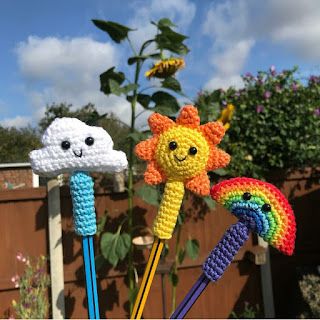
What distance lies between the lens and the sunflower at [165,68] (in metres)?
2.26

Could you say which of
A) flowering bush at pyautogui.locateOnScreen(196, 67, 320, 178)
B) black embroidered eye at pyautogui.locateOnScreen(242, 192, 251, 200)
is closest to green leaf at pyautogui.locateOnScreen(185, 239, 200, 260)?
flowering bush at pyautogui.locateOnScreen(196, 67, 320, 178)

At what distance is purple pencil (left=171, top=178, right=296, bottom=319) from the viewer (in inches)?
39.9

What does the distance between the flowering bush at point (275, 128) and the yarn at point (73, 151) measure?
1992mm

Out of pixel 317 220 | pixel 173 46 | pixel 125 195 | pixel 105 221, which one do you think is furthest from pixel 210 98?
pixel 317 220

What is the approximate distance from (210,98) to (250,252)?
1157 mm

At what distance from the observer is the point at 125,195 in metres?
2.82

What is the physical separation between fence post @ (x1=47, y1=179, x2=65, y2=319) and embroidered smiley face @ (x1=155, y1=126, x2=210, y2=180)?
1770 millimetres

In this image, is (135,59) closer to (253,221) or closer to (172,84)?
(172,84)

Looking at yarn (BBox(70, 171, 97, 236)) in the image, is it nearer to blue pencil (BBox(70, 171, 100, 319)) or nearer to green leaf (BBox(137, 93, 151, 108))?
blue pencil (BBox(70, 171, 100, 319))

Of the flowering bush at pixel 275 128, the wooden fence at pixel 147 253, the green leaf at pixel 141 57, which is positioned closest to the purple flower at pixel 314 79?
the flowering bush at pixel 275 128

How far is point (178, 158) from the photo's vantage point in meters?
1.07

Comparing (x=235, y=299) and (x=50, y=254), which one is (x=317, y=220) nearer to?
(x=235, y=299)

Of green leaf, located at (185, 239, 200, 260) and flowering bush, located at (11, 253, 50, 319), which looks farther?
green leaf, located at (185, 239, 200, 260)

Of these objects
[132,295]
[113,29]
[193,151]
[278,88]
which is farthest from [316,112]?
[193,151]
